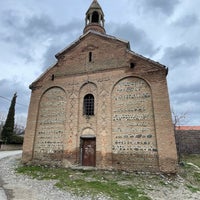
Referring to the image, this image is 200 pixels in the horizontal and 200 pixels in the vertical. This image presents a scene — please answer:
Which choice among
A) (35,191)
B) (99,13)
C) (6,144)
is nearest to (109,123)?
(35,191)

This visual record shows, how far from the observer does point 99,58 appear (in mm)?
14500

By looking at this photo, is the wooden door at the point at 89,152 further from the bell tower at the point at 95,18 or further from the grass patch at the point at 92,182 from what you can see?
the bell tower at the point at 95,18

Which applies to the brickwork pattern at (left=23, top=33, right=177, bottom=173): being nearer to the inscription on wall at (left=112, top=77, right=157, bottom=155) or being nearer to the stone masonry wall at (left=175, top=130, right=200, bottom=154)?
the inscription on wall at (left=112, top=77, right=157, bottom=155)

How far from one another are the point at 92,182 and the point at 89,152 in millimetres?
3692

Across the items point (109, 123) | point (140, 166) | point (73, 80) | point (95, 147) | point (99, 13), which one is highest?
point (99, 13)

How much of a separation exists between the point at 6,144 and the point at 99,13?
85.1ft

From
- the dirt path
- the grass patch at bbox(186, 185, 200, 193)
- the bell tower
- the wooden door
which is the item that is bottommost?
the grass patch at bbox(186, 185, 200, 193)

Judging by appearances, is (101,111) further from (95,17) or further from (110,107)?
(95,17)

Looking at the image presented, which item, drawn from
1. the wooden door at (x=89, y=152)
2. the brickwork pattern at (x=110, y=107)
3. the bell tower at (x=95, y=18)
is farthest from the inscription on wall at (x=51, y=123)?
the bell tower at (x=95, y=18)

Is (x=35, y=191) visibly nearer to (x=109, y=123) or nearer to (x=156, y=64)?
(x=109, y=123)

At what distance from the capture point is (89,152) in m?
12.5

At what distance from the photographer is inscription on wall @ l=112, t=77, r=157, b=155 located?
444 inches

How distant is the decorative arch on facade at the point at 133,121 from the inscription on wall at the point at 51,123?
4.34m

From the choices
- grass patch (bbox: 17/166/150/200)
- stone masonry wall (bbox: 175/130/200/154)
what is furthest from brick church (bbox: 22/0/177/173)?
stone masonry wall (bbox: 175/130/200/154)
